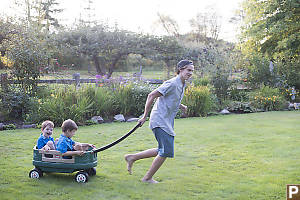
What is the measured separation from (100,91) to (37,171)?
236 inches

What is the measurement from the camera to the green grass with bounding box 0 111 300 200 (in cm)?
402

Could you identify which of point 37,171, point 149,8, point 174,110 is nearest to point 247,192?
point 174,110

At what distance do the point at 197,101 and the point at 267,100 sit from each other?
3.26 metres

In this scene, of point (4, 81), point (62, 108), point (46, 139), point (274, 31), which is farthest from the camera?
point (274, 31)

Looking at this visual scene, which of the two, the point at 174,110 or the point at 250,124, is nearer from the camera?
the point at 174,110

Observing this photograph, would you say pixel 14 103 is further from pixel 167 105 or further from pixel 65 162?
pixel 167 105

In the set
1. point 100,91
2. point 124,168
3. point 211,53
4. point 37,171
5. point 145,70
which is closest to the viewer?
point 37,171

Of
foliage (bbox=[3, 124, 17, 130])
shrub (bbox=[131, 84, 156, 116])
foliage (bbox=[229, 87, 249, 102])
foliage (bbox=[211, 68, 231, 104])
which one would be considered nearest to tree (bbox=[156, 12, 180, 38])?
foliage (bbox=[229, 87, 249, 102])

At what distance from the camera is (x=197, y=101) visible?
37.3 feet

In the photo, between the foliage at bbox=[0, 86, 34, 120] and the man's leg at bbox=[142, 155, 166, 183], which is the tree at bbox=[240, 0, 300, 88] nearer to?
the foliage at bbox=[0, 86, 34, 120]

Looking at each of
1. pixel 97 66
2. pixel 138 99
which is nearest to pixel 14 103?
pixel 138 99

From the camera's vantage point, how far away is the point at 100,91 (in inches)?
409

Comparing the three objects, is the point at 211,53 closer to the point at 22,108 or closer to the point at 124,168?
the point at 22,108

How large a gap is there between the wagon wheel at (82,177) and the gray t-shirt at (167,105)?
3.68 ft
